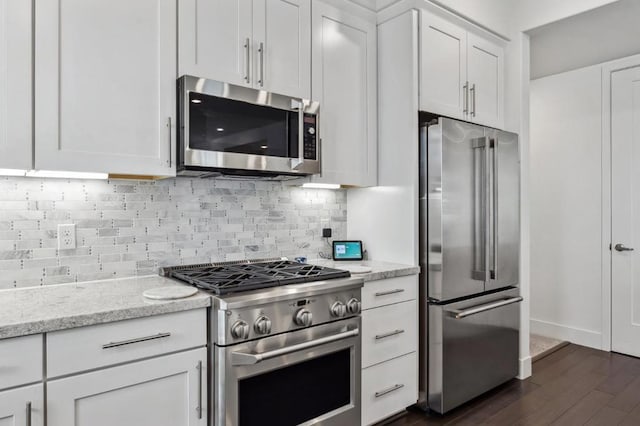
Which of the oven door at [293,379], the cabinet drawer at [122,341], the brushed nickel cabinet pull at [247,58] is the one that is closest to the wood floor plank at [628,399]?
the oven door at [293,379]

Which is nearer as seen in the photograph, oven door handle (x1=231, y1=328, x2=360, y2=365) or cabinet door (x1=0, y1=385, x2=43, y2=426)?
cabinet door (x1=0, y1=385, x2=43, y2=426)

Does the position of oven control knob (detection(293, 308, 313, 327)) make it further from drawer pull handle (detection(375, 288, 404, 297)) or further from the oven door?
drawer pull handle (detection(375, 288, 404, 297))

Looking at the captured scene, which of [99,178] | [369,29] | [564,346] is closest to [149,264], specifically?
[99,178]

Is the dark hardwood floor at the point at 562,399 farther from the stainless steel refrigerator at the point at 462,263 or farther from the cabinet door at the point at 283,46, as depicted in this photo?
the cabinet door at the point at 283,46

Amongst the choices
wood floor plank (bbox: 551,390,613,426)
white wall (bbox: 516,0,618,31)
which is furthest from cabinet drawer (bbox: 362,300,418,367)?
white wall (bbox: 516,0,618,31)

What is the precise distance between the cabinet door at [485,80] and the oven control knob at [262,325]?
6.67 feet

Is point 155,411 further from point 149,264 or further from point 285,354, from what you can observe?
point 149,264

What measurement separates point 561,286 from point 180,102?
3839mm

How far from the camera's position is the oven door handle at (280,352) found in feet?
5.57

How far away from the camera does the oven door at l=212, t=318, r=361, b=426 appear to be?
5.55 feet

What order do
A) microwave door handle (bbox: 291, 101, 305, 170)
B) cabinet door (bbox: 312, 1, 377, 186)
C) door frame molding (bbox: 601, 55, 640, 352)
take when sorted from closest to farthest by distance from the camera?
microwave door handle (bbox: 291, 101, 305, 170)
cabinet door (bbox: 312, 1, 377, 186)
door frame molding (bbox: 601, 55, 640, 352)

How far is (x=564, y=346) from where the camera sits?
12.6 ft

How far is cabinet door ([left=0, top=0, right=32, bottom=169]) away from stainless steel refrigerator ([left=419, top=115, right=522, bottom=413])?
1.99m

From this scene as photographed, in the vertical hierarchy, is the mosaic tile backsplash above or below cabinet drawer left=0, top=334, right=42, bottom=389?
above
